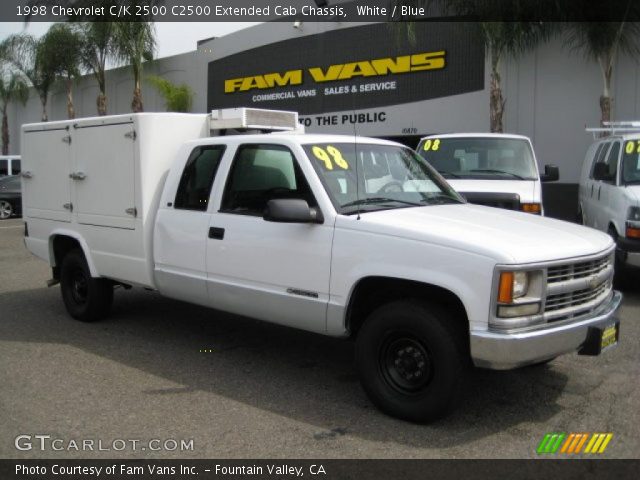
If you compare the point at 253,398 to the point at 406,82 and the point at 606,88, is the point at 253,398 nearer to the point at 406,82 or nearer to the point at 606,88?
the point at 606,88

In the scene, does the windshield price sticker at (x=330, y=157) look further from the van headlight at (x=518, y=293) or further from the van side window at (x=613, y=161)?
the van side window at (x=613, y=161)

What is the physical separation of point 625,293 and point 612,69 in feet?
28.8

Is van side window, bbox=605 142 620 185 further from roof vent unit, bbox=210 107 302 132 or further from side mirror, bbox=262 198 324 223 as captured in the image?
side mirror, bbox=262 198 324 223

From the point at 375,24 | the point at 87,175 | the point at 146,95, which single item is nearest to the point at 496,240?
the point at 87,175

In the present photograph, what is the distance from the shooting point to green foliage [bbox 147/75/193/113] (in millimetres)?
25734

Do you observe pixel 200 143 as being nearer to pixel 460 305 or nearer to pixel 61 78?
pixel 460 305

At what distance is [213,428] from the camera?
4.34 m

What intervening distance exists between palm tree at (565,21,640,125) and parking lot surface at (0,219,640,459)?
30.8ft

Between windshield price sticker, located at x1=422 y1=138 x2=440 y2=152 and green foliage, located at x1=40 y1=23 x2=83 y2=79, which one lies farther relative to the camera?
green foliage, located at x1=40 y1=23 x2=83 y2=79

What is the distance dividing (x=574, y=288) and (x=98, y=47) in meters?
24.6

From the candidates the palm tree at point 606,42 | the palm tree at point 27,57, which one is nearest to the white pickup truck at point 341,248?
the palm tree at point 606,42

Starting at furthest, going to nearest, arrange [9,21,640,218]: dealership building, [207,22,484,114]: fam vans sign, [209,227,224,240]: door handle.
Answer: [207,22,484,114]: fam vans sign → [9,21,640,218]: dealership building → [209,227,224,240]: door handle

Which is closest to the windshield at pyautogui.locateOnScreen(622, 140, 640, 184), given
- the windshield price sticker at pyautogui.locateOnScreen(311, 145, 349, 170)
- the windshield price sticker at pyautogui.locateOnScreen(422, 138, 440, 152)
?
the windshield price sticker at pyautogui.locateOnScreen(422, 138, 440, 152)

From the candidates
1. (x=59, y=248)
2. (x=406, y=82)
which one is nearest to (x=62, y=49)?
(x=406, y=82)
